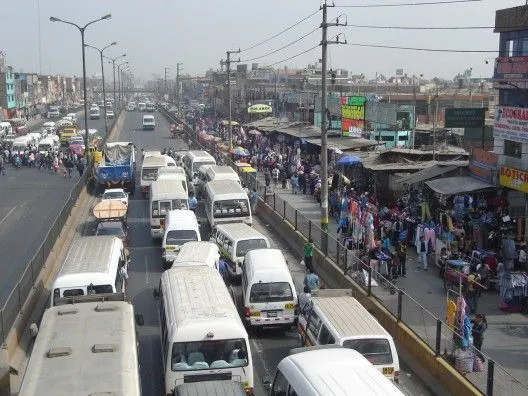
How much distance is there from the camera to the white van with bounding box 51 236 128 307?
15.8 meters

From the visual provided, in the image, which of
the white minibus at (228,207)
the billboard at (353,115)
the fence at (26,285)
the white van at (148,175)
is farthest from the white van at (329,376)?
the billboard at (353,115)

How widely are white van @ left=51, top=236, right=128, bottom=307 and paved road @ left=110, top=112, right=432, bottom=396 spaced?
123 cm

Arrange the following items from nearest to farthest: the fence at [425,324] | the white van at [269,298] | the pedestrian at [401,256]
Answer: the fence at [425,324]
the white van at [269,298]
the pedestrian at [401,256]

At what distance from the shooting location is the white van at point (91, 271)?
15812 mm

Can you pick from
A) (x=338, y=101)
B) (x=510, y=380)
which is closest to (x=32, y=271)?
(x=510, y=380)

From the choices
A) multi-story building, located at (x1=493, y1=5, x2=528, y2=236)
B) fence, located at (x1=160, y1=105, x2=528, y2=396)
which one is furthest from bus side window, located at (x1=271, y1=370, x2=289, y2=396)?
multi-story building, located at (x1=493, y1=5, x2=528, y2=236)

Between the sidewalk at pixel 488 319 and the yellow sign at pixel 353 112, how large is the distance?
18.7 m

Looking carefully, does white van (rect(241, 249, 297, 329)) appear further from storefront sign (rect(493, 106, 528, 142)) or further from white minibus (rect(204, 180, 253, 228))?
white minibus (rect(204, 180, 253, 228))

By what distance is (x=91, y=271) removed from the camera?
16375 millimetres

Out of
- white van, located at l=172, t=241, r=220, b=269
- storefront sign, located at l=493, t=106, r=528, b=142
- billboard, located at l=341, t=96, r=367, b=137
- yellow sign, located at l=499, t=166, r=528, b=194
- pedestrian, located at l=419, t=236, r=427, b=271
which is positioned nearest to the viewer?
white van, located at l=172, t=241, r=220, b=269

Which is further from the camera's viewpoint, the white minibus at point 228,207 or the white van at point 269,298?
the white minibus at point 228,207

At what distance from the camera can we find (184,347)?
11.9 meters

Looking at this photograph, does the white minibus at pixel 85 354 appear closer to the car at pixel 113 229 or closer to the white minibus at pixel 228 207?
the car at pixel 113 229

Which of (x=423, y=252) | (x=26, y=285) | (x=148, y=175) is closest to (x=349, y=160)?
(x=423, y=252)
